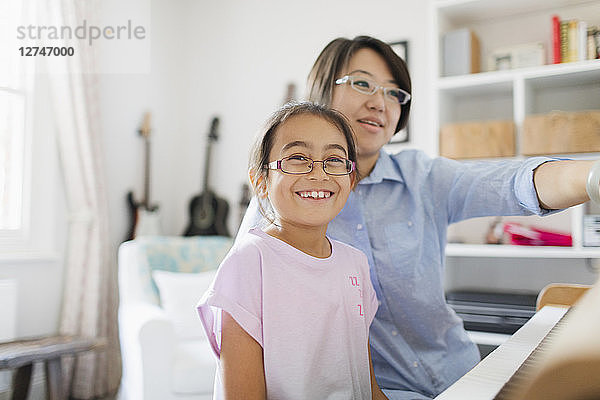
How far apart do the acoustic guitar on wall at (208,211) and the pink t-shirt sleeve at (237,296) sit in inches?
105

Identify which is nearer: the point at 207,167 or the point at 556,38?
the point at 556,38

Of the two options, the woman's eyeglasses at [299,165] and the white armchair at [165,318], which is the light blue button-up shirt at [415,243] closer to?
the woman's eyeglasses at [299,165]

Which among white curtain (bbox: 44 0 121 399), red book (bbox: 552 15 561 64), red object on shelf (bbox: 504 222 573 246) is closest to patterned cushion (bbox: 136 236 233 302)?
white curtain (bbox: 44 0 121 399)

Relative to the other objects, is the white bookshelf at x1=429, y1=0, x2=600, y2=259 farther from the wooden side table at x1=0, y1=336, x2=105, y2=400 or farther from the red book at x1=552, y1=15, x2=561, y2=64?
the wooden side table at x1=0, y1=336, x2=105, y2=400

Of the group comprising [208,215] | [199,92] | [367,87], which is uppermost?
[199,92]

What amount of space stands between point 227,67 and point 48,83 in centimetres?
132

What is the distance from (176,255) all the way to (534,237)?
5.79 ft

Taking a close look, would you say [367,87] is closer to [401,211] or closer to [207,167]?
[401,211]

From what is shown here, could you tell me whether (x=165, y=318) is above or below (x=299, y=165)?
below

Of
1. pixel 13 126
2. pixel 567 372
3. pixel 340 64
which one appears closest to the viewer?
pixel 567 372

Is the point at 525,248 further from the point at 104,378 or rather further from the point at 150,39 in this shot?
the point at 150,39

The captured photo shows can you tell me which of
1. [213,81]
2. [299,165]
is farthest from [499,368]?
[213,81]

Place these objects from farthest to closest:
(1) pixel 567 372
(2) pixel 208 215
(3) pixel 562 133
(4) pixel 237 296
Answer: (2) pixel 208 215
(3) pixel 562 133
(4) pixel 237 296
(1) pixel 567 372

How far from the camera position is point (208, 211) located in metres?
3.60
